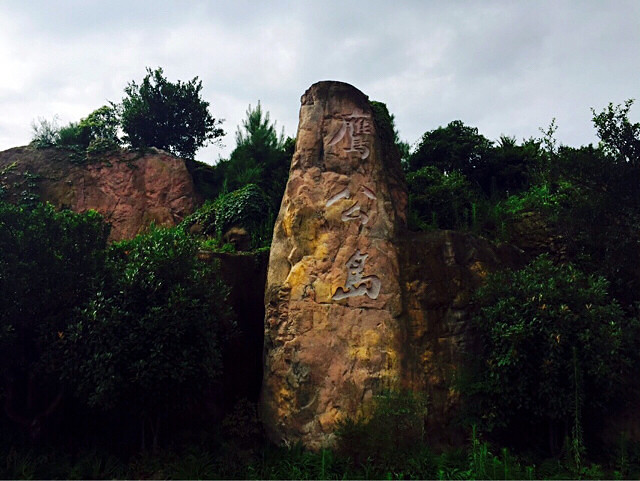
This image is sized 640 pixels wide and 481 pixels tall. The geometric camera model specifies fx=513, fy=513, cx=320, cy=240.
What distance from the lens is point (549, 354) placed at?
22.2 feet

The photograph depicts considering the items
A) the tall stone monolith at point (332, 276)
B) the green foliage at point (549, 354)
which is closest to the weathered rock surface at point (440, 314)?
the tall stone monolith at point (332, 276)

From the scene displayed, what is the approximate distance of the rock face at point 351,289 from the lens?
23.8 ft

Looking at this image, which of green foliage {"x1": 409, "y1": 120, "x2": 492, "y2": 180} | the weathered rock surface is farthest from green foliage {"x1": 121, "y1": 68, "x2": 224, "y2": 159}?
the weathered rock surface

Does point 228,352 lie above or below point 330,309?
below

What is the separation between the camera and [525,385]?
6883mm

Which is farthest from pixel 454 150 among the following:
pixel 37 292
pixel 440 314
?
pixel 37 292

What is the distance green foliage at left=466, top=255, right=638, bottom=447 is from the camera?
676 centimetres

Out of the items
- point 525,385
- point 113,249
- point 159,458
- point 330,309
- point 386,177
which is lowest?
point 159,458

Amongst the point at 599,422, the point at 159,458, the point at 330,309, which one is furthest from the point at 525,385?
the point at 159,458

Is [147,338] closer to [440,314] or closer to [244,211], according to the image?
[440,314]

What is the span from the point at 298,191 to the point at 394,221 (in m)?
1.61

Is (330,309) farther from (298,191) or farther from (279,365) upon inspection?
(298,191)

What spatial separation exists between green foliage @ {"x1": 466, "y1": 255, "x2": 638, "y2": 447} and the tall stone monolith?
4.43 ft

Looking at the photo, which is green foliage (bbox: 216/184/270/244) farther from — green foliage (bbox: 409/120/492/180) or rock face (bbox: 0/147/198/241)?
green foliage (bbox: 409/120/492/180)
